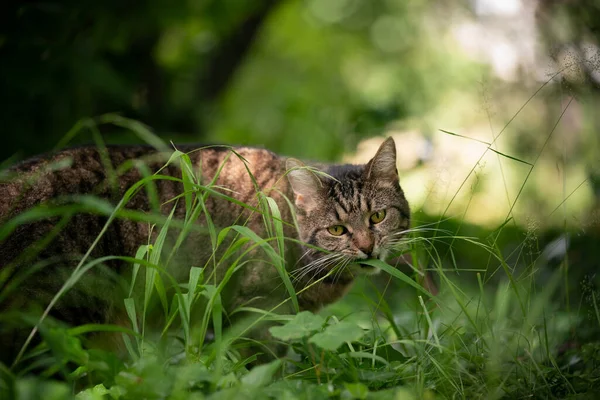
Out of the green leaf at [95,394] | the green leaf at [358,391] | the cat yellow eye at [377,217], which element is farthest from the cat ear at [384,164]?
the green leaf at [95,394]

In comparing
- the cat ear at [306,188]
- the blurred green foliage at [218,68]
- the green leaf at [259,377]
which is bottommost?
the green leaf at [259,377]

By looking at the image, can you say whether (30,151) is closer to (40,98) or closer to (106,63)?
(40,98)

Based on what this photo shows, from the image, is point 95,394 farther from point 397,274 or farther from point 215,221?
point 215,221

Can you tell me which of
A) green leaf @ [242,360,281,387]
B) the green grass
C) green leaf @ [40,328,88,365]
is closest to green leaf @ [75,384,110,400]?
the green grass

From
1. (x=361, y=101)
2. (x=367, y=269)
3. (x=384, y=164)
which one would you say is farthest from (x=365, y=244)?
(x=361, y=101)

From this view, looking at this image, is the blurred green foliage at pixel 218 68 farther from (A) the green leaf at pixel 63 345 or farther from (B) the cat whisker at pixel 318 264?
(A) the green leaf at pixel 63 345

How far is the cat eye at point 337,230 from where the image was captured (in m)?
2.77

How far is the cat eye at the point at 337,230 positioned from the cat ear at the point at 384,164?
0.94ft

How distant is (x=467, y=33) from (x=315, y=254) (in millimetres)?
5355

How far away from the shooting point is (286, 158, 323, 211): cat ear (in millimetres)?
2805

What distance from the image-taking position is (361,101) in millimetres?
6168

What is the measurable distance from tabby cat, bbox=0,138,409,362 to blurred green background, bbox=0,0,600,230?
0.95 feet

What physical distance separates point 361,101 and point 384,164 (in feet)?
11.4

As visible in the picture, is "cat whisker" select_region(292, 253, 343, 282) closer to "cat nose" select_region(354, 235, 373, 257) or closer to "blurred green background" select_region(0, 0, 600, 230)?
"cat nose" select_region(354, 235, 373, 257)
